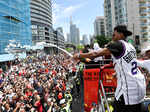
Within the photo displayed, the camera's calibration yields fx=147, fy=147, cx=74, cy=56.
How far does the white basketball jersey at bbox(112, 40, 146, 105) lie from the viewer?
181 cm

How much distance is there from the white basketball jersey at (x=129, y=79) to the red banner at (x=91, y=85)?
153cm

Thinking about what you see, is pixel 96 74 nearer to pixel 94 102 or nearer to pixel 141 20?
pixel 94 102

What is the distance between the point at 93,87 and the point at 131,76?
5.61 ft

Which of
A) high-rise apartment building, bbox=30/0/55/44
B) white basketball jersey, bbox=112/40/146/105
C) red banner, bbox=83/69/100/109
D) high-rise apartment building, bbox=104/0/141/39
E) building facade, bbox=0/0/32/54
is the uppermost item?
high-rise apartment building, bbox=104/0/141/39

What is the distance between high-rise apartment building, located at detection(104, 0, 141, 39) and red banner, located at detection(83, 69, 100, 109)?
2115 inches

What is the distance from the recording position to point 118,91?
1986 millimetres

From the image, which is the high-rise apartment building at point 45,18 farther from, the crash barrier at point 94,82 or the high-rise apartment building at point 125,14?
the high-rise apartment building at point 125,14

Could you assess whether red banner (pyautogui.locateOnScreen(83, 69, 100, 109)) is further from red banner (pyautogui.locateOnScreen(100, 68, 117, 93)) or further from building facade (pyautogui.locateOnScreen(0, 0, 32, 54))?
building facade (pyautogui.locateOnScreen(0, 0, 32, 54))

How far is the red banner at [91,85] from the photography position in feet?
11.3

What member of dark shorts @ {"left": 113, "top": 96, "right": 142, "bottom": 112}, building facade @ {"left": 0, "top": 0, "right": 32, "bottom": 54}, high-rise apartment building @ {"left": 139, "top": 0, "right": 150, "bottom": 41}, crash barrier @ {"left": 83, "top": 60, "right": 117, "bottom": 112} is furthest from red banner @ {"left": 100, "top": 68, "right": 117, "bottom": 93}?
high-rise apartment building @ {"left": 139, "top": 0, "right": 150, "bottom": 41}

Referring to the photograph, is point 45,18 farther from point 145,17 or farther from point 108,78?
point 145,17

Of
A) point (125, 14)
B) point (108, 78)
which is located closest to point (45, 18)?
point (108, 78)

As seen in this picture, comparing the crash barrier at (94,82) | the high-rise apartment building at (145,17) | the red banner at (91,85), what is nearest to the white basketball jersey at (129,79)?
the crash barrier at (94,82)

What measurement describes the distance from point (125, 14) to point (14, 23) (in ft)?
144
